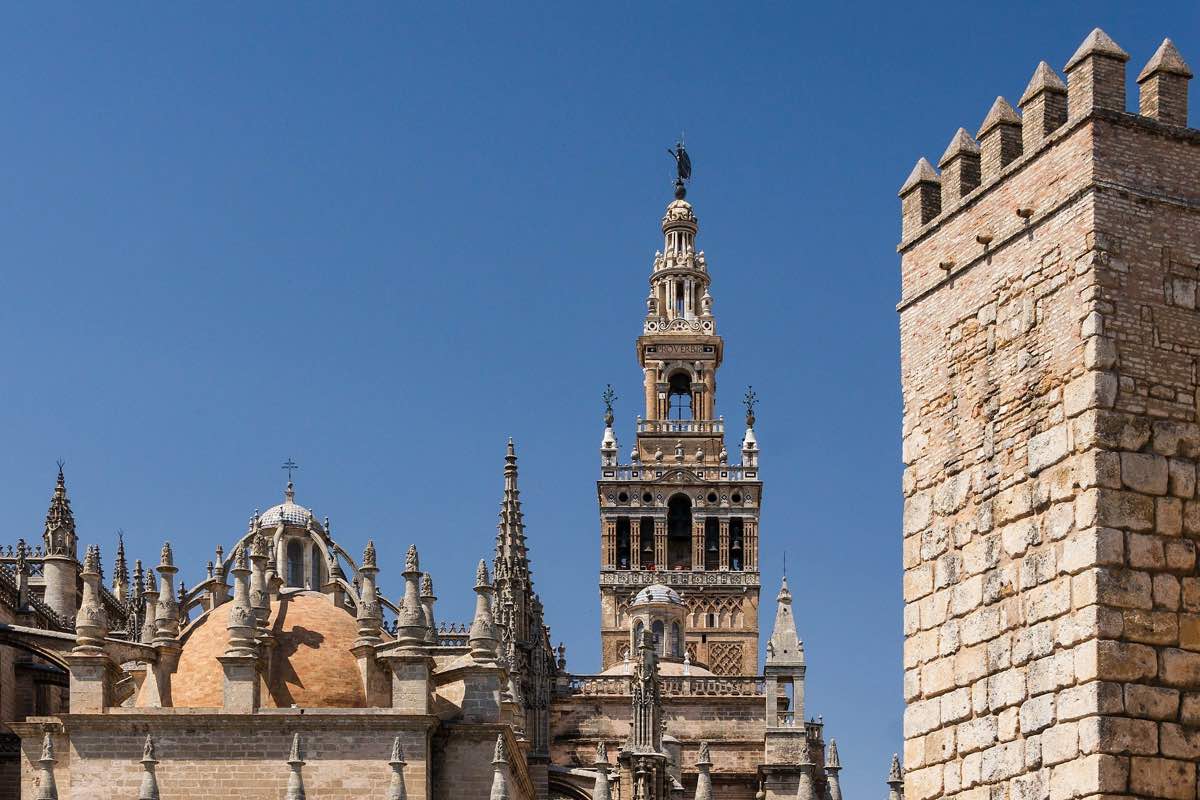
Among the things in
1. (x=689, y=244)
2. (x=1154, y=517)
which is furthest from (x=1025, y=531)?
(x=689, y=244)

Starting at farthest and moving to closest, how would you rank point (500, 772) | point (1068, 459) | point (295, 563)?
point (295, 563) < point (500, 772) < point (1068, 459)

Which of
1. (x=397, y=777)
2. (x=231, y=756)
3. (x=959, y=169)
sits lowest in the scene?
(x=397, y=777)

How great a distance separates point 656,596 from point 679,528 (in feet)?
31.8

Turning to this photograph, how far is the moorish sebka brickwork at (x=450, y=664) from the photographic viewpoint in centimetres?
3944

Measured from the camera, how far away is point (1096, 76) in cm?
1463

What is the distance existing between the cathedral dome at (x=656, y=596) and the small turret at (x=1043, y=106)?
179 ft

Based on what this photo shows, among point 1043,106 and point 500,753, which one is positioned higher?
point 1043,106

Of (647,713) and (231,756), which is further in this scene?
(647,713)

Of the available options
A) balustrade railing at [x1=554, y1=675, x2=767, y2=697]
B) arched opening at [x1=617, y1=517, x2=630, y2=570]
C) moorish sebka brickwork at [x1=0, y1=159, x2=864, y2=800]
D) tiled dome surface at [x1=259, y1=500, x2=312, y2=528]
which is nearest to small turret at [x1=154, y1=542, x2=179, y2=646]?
moorish sebka brickwork at [x1=0, y1=159, x2=864, y2=800]

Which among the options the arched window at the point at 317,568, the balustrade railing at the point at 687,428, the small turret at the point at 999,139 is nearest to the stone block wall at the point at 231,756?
the arched window at the point at 317,568

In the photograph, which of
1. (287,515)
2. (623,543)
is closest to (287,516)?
(287,515)

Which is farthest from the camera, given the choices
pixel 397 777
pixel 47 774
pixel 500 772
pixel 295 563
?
pixel 295 563

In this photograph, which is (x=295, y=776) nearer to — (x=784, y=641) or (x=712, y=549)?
(x=784, y=641)

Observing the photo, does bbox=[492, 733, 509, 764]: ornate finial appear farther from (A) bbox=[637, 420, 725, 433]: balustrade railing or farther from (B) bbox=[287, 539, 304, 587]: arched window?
(A) bbox=[637, 420, 725, 433]: balustrade railing
